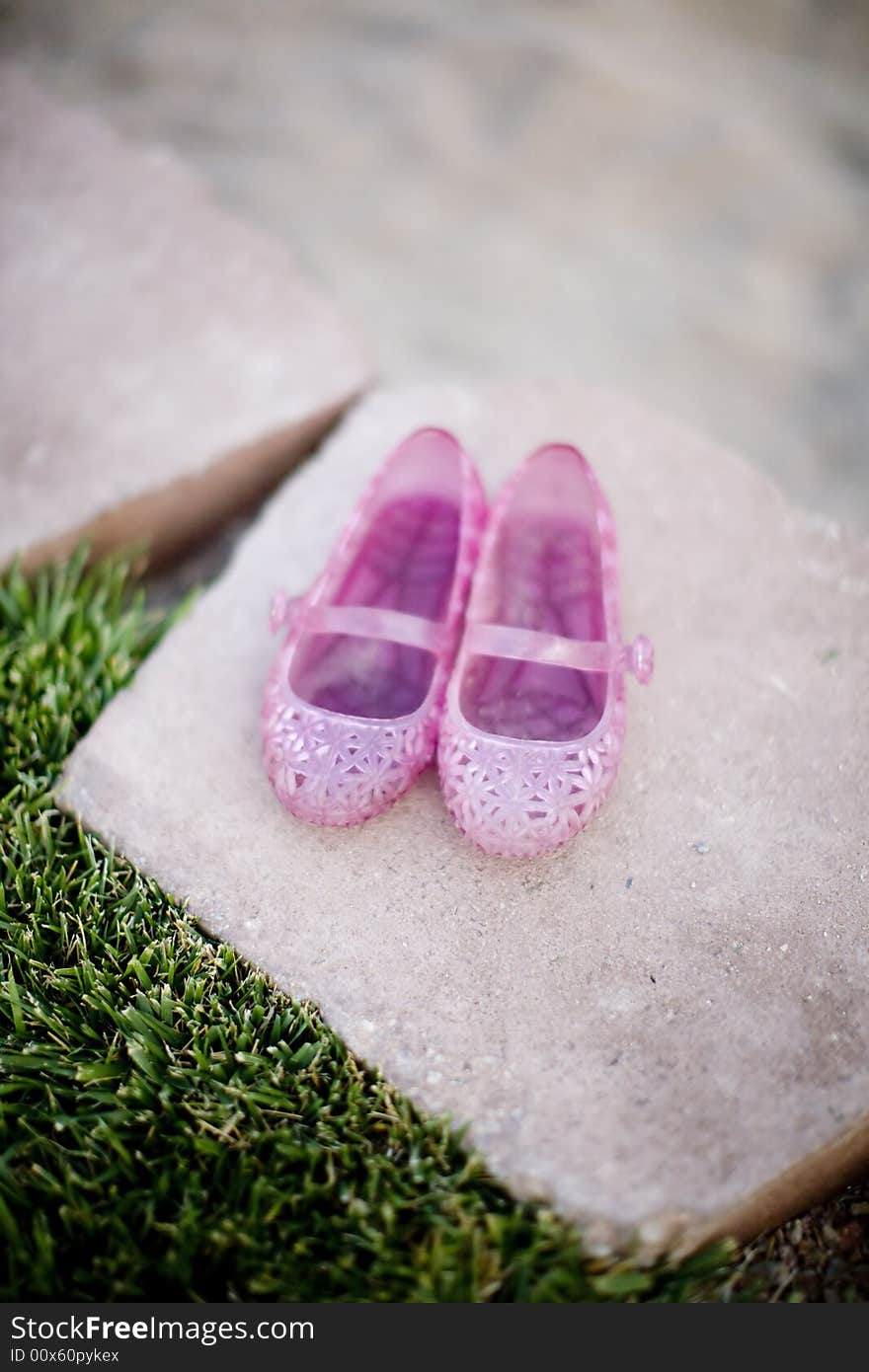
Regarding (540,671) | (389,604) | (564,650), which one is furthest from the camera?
(389,604)

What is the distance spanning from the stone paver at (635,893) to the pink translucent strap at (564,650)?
274mm

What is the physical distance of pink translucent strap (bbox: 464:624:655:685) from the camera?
1.87 m

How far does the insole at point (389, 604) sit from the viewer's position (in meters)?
2.01

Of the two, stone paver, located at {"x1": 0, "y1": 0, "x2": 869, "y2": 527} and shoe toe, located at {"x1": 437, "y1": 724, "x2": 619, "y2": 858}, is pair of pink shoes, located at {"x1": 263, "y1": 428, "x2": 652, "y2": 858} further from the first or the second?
stone paver, located at {"x1": 0, "y1": 0, "x2": 869, "y2": 527}

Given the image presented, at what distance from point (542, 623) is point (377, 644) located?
36 centimetres

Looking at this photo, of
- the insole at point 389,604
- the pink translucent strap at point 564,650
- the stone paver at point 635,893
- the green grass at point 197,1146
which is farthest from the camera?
the insole at point 389,604

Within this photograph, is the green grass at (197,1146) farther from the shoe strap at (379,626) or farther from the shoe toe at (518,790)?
the shoe strap at (379,626)

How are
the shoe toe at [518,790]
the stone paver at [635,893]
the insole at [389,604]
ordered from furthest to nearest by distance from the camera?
the insole at [389,604]
the shoe toe at [518,790]
the stone paver at [635,893]

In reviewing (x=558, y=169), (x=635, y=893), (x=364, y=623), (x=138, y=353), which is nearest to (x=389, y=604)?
(x=364, y=623)

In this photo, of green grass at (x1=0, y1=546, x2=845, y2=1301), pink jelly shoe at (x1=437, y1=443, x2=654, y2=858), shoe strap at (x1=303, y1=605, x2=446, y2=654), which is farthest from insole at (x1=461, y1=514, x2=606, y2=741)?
green grass at (x1=0, y1=546, x2=845, y2=1301)

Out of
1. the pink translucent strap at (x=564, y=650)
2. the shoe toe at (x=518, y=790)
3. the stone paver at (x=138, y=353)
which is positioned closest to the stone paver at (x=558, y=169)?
the stone paver at (x=138, y=353)

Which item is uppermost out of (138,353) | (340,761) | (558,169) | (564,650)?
(558,169)

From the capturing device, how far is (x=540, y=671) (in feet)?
6.66

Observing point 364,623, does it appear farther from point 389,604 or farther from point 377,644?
point 389,604
